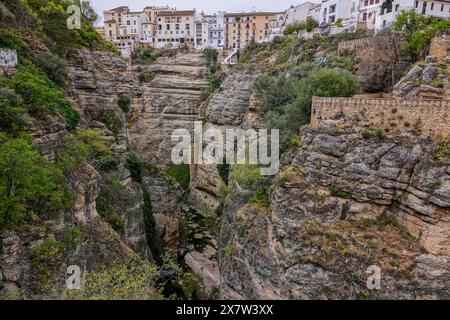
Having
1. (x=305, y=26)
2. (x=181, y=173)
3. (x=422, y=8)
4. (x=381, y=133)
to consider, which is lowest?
(x=181, y=173)

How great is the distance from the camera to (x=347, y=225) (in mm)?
17156

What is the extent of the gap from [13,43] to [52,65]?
2.70 meters

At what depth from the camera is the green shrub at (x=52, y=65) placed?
24.1m

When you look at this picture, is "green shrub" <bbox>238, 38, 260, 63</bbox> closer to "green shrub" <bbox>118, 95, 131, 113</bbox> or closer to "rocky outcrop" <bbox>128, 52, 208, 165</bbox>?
"rocky outcrop" <bbox>128, 52, 208, 165</bbox>

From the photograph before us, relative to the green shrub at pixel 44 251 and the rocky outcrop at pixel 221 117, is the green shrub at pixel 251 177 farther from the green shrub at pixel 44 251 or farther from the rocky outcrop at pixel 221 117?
the rocky outcrop at pixel 221 117

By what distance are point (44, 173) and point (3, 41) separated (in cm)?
1247

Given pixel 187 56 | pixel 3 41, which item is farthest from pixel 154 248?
pixel 187 56

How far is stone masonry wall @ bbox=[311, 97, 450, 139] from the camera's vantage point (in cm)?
1697

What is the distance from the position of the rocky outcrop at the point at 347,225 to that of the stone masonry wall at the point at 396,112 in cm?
73

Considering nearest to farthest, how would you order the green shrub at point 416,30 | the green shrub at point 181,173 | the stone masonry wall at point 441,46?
the stone masonry wall at point 441,46 → the green shrub at point 416,30 → the green shrub at point 181,173

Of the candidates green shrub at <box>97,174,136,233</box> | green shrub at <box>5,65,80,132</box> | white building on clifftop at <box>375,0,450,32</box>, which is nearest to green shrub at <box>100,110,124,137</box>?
green shrub at <box>97,174,136,233</box>

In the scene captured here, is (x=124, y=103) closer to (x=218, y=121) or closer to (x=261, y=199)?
(x=218, y=121)

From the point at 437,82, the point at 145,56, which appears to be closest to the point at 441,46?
the point at 437,82

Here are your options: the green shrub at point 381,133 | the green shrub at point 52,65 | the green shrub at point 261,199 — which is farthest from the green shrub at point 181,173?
the green shrub at point 381,133
